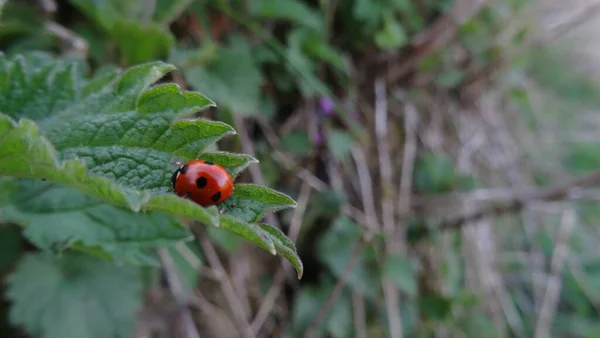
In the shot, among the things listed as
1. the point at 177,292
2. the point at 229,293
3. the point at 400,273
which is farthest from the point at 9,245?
the point at 400,273

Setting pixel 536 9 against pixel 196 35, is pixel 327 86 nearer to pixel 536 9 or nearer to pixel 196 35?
pixel 196 35

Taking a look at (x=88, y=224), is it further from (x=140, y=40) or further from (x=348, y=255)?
(x=348, y=255)

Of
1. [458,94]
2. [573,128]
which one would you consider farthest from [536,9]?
[458,94]

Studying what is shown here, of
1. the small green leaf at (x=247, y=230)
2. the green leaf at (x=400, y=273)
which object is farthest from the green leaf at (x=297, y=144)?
the small green leaf at (x=247, y=230)

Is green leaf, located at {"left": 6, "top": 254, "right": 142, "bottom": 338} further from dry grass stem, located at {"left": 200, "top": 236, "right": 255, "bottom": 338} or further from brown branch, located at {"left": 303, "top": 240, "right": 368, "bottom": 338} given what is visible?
brown branch, located at {"left": 303, "top": 240, "right": 368, "bottom": 338}

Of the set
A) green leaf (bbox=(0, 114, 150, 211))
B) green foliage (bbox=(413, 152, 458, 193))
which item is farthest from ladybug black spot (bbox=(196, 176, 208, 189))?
green foliage (bbox=(413, 152, 458, 193))

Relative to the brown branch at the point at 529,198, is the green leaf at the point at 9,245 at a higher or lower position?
lower

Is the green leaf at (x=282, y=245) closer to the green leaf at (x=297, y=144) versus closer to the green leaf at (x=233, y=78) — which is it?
the green leaf at (x=233, y=78)
